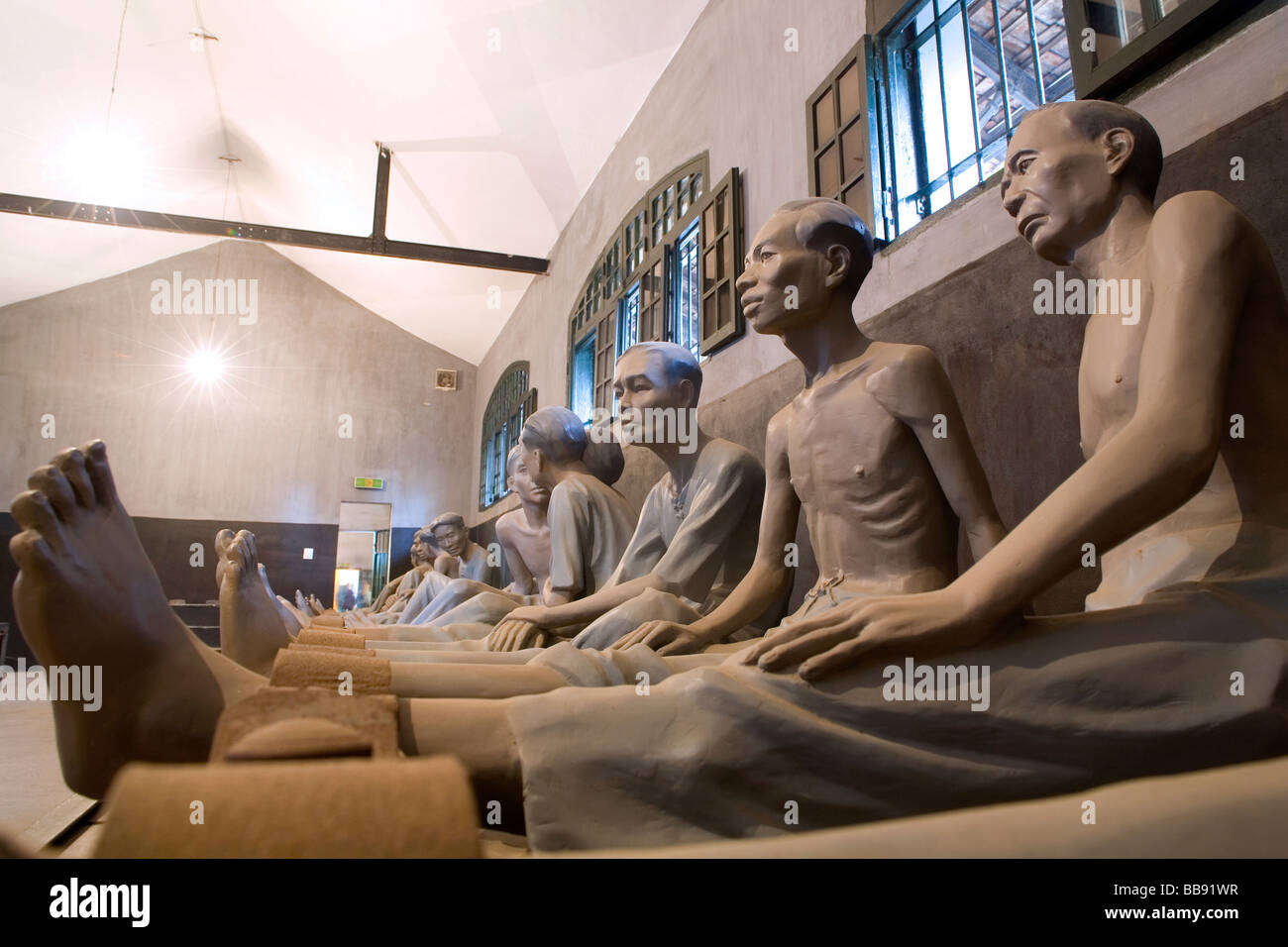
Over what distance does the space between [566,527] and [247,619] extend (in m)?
1.15

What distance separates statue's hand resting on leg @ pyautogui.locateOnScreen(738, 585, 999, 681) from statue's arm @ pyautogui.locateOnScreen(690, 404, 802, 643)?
83cm

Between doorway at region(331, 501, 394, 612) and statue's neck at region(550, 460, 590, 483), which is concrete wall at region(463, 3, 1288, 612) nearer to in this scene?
statue's neck at region(550, 460, 590, 483)

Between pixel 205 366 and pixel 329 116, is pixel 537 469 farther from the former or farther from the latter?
pixel 205 366

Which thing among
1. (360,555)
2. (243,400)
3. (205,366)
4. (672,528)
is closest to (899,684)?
(672,528)

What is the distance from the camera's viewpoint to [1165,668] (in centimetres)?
106

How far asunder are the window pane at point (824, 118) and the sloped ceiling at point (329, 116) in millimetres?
2306

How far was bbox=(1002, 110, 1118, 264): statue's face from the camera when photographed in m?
1.51

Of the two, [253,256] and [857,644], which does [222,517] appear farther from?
[857,644]

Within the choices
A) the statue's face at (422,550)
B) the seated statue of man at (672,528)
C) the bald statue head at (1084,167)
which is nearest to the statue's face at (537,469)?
the seated statue of man at (672,528)

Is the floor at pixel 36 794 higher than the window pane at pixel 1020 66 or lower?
lower

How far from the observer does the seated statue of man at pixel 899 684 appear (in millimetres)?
1054

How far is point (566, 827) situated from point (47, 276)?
45.8 ft

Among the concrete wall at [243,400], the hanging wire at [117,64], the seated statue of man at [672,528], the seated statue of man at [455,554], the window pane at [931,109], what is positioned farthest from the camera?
the concrete wall at [243,400]

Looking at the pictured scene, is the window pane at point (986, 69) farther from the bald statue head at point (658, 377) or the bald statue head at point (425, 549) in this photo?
the bald statue head at point (425, 549)
